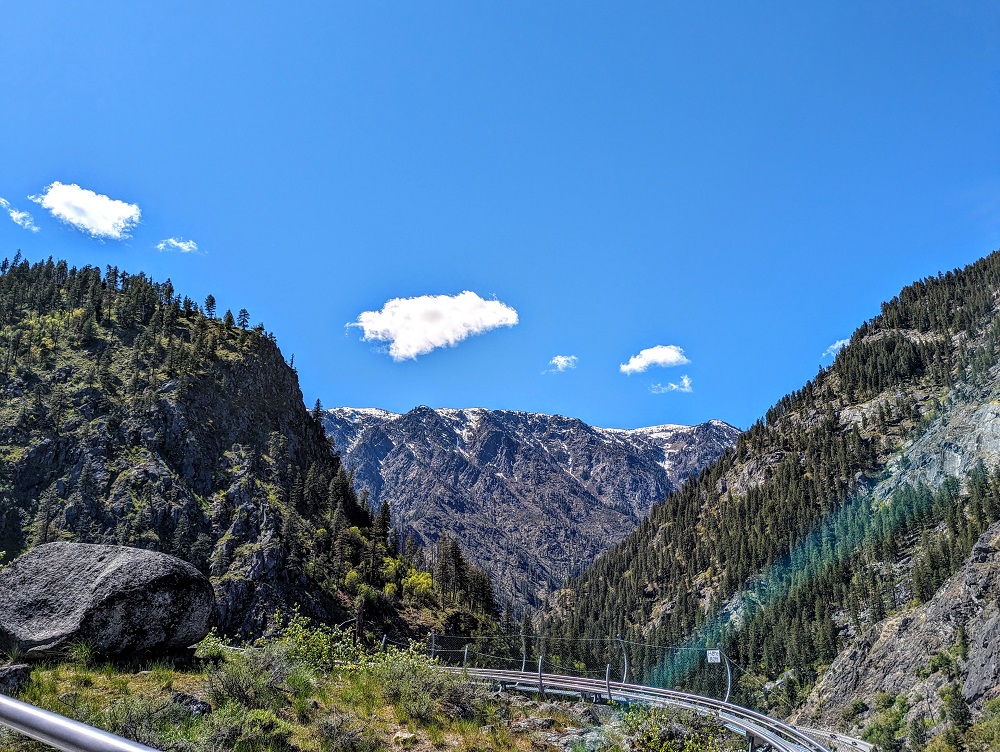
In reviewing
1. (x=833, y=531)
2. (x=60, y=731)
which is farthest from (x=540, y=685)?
(x=833, y=531)

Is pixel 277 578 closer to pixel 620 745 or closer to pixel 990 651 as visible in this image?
pixel 620 745

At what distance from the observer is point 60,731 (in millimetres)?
2113

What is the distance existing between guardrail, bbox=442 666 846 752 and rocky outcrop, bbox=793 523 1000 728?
54416 mm

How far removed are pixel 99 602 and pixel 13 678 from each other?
2630 millimetres

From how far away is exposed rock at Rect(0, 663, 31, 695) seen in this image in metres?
10.1

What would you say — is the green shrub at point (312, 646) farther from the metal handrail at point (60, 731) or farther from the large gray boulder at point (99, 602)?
the metal handrail at point (60, 731)

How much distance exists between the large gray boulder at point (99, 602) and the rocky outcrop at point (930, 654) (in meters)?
75.5

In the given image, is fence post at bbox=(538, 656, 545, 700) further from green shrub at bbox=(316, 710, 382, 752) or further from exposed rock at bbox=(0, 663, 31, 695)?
exposed rock at bbox=(0, 663, 31, 695)

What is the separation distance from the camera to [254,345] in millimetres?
109438

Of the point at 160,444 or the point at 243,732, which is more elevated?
the point at 160,444

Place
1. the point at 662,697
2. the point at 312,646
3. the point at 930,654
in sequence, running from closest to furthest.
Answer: the point at 312,646
the point at 662,697
the point at 930,654

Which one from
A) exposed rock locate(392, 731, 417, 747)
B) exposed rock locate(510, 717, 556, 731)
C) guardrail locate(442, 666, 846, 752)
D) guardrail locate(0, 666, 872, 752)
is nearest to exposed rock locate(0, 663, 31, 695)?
exposed rock locate(392, 731, 417, 747)

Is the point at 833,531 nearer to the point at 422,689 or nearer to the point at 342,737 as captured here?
the point at 422,689

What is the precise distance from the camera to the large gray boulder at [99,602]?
1265cm
